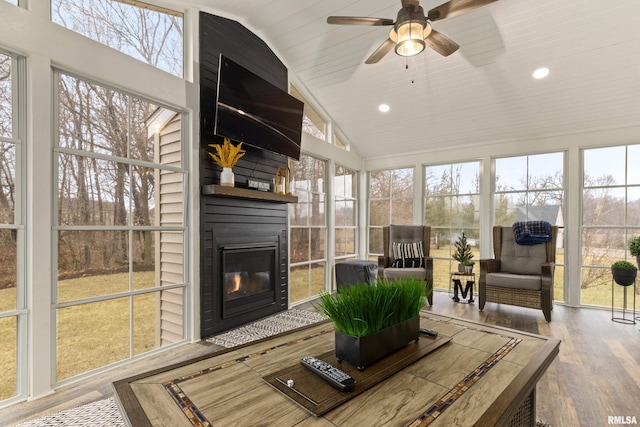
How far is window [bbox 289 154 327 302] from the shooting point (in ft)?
15.0

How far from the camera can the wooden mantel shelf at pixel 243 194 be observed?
313cm

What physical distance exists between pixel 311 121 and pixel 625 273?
13.7 ft

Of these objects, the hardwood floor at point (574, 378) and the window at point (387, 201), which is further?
the window at point (387, 201)

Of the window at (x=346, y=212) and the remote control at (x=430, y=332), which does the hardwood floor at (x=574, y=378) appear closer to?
the remote control at (x=430, y=332)

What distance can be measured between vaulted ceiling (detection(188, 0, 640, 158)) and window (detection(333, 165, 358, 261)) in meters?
0.96

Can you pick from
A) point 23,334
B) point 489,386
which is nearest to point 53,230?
point 23,334

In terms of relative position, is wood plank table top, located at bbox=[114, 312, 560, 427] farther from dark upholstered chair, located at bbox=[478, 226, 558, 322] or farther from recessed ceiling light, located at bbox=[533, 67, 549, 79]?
recessed ceiling light, located at bbox=[533, 67, 549, 79]

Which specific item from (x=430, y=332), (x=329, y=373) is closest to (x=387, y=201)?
(x=430, y=332)

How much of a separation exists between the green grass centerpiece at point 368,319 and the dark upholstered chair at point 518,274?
9.97ft

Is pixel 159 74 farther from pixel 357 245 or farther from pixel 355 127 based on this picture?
pixel 357 245

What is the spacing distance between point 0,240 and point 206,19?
8.18 ft

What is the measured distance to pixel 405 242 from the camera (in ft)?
16.3

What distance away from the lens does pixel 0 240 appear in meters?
2.08

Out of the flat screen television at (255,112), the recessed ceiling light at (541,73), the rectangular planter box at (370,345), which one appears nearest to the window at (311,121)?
the flat screen television at (255,112)
